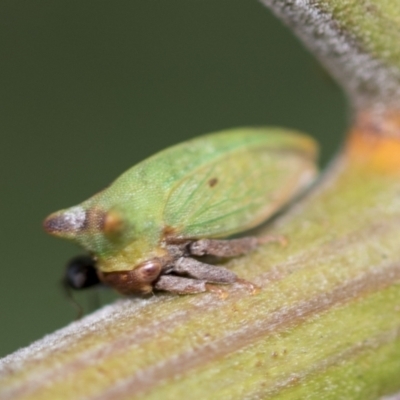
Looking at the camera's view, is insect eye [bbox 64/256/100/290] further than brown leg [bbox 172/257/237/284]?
Yes

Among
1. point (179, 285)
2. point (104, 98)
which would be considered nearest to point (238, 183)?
point (179, 285)

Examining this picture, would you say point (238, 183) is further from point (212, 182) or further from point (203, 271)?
point (203, 271)

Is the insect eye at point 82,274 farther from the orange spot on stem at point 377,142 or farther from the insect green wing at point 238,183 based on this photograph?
the orange spot on stem at point 377,142

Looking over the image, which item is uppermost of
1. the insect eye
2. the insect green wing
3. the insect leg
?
the insect green wing

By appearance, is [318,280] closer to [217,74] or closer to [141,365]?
[141,365]

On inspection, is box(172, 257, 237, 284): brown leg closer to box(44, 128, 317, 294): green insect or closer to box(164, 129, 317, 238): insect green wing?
box(44, 128, 317, 294): green insect

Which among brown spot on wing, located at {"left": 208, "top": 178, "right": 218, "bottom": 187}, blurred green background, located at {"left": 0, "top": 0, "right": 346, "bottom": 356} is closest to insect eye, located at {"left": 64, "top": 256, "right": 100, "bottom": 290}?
brown spot on wing, located at {"left": 208, "top": 178, "right": 218, "bottom": 187}

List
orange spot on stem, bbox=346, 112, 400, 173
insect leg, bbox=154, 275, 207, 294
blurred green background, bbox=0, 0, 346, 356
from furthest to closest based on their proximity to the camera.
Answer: blurred green background, bbox=0, 0, 346, 356 < orange spot on stem, bbox=346, 112, 400, 173 < insect leg, bbox=154, 275, 207, 294
